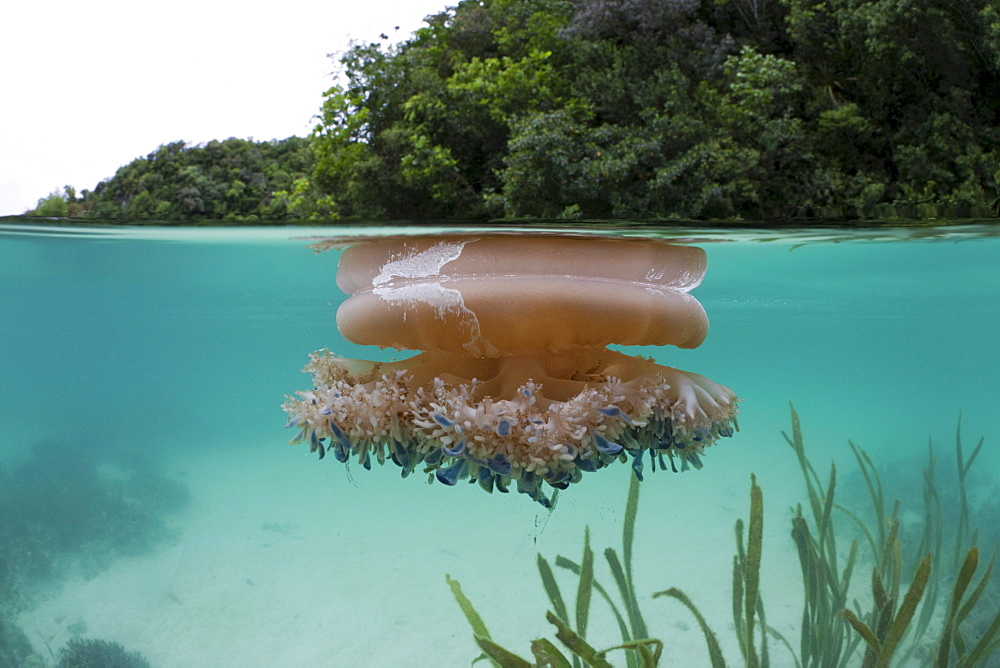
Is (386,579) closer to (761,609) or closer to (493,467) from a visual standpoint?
(761,609)

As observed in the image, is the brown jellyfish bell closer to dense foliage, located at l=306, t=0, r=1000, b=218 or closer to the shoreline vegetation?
dense foliage, located at l=306, t=0, r=1000, b=218

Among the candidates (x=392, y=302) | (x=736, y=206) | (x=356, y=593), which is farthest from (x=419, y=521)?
(x=392, y=302)

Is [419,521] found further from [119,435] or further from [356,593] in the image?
[119,435]

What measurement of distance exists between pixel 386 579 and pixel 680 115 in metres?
8.18

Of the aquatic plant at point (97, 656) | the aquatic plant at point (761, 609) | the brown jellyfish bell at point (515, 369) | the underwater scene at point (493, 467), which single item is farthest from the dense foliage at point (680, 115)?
the brown jellyfish bell at point (515, 369)

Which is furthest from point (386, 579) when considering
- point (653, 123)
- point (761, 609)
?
point (653, 123)

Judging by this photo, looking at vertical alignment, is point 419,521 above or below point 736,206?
below

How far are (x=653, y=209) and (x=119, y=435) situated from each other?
2201cm

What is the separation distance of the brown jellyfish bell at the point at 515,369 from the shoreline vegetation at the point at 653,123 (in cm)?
934

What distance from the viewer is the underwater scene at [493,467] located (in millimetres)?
2104

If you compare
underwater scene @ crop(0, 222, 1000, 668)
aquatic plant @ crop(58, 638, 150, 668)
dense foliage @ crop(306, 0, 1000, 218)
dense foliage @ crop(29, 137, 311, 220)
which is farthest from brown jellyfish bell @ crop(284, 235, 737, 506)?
dense foliage @ crop(306, 0, 1000, 218)

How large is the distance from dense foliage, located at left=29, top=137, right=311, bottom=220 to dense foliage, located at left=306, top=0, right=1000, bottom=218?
1093mm

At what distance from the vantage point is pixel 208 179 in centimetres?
1230

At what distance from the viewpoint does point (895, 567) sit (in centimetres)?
422
